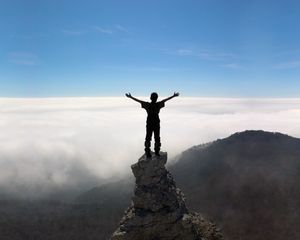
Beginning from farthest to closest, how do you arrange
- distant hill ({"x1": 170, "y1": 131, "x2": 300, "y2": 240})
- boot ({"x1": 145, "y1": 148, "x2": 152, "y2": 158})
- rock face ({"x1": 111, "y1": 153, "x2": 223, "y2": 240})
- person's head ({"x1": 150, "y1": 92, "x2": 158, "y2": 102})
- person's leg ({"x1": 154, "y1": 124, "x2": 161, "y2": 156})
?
distant hill ({"x1": 170, "y1": 131, "x2": 300, "y2": 240}) → boot ({"x1": 145, "y1": 148, "x2": 152, "y2": 158}) → rock face ({"x1": 111, "y1": 153, "x2": 223, "y2": 240}) → person's leg ({"x1": 154, "y1": 124, "x2": 161, "y2": 156}) → person's head ({"x1": 150, "y1": 92, "x2": 158, "y2": 102})

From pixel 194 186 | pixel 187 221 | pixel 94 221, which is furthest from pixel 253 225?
pixel 187 221

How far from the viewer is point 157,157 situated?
34.4 metres

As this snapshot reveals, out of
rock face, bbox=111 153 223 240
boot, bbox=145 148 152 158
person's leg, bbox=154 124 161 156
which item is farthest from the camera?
boot, bbox=145 148 152 158

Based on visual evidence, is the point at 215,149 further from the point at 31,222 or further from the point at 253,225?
the point at 31,222

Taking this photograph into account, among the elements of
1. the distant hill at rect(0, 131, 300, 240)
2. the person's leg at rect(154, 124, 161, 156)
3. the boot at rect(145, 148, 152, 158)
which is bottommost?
the distant hill at rect(0, 131, 300, 240)

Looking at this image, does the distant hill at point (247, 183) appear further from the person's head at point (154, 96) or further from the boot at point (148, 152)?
the person's head at point (154, 96)

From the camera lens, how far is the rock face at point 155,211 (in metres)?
33.7

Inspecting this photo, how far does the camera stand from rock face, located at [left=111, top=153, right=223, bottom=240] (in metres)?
33.7

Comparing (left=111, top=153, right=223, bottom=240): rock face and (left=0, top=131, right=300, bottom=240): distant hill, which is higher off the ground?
(left=111, top=153, right=223, bottom=240): rock face

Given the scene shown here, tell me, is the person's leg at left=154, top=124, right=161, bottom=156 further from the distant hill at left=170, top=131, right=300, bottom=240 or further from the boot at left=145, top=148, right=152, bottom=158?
the distant hill at left=170, top=131, right=300, bottom=240

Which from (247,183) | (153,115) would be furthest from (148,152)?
(247,183)

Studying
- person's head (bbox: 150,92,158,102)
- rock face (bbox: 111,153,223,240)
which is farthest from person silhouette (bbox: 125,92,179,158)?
rock face (bbox: 111,153,223,240)

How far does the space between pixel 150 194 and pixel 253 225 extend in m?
93.2

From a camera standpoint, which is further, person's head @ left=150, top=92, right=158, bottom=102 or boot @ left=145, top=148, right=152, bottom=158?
boot @ left=145, top=148, right=152, bottom=158
